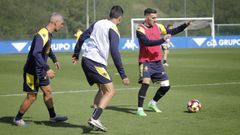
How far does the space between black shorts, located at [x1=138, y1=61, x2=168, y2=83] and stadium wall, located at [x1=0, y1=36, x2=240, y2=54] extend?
34089 mm

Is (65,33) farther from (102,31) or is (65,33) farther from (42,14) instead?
(102,31)

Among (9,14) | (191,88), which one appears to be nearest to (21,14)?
(9,14)

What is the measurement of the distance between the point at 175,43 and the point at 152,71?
40448 millimetres

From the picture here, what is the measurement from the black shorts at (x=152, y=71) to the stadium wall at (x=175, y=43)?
34.1m

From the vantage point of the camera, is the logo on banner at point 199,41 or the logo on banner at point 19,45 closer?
the logo on banner at point 19,45

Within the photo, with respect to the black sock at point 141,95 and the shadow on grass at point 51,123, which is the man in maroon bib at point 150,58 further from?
the shadow on grass at point 51,123

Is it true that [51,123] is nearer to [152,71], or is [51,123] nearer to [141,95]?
[141,95]

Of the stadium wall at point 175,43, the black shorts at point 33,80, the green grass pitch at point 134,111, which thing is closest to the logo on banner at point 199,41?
the stadium wall at point 175,43

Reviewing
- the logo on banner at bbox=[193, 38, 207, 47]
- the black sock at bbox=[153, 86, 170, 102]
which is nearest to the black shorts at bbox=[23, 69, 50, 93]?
the black sock at bbox=[153, 86, 170, 102]

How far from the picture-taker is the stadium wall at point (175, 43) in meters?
44.1

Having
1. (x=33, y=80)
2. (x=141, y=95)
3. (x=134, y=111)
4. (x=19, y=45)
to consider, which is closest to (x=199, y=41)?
(x=19, y=45)

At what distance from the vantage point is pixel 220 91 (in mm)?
14273

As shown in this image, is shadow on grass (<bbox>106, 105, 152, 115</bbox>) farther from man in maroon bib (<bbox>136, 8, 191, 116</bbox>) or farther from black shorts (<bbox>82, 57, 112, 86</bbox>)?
black shorts (<bbox>82, 57, 112, 86</bbox>)

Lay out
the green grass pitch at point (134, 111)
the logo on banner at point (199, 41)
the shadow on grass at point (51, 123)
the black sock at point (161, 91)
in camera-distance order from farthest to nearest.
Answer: the logo on banner at point (199, 41) < the black sock at point (161, 91) < the shadow on grass at point (51, 123) < the green grass pitch at point (134, 111)
